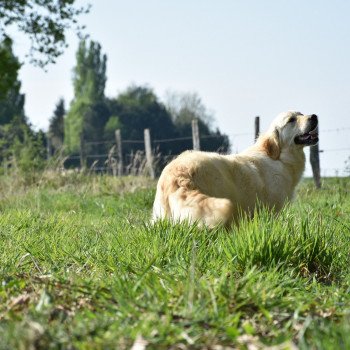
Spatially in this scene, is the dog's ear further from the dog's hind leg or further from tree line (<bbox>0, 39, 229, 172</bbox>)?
tree line (<bbox>0, 39, 229, 172</bbox>)

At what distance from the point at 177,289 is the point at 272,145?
15.5 feet

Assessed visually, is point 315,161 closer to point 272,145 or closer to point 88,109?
point 272,145

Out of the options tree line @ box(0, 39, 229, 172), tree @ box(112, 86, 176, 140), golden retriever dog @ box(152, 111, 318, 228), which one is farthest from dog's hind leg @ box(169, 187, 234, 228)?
tree @ box(112, 86, 176, 140)

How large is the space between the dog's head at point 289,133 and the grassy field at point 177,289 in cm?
233

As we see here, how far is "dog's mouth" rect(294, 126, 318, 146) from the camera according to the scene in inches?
298

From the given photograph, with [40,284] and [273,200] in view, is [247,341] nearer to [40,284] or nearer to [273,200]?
[40,284]

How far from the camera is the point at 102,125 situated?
229ft

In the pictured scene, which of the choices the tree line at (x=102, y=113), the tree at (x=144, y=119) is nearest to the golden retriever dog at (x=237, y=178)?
the tree line at (x=102, y=113)

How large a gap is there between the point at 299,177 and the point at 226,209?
3.19 meters

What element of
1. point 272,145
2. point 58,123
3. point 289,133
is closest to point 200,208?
point 272,145

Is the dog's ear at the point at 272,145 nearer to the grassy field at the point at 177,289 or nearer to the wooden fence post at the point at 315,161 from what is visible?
the grassy field at the point at 177,289

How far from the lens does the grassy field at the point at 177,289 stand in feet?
8.11

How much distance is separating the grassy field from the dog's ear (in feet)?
7.39

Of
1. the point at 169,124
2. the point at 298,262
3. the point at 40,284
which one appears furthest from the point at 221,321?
the point at 169,124
